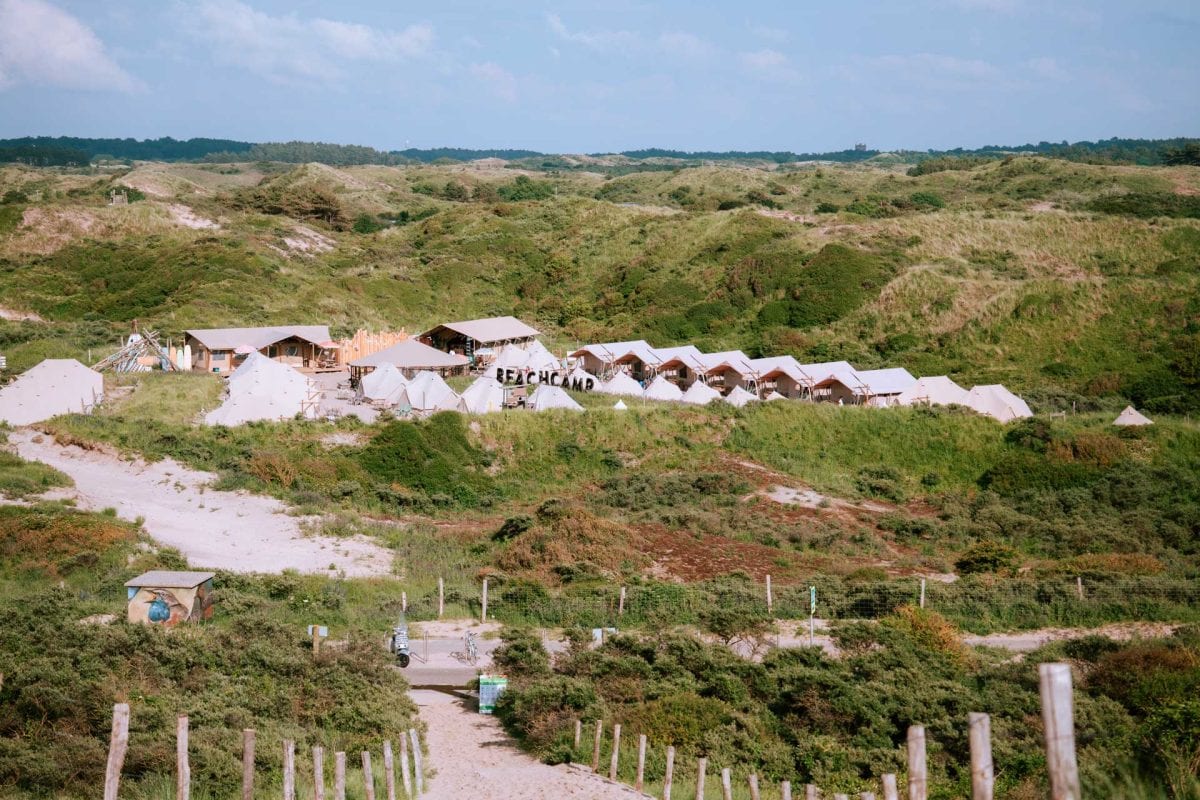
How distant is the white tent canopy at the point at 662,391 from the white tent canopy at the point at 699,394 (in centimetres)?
42

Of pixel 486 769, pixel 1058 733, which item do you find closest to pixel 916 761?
pixel 1058 733

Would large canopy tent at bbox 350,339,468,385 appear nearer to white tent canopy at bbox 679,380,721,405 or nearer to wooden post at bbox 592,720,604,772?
white tent canopy at bbox 679,380,721,405

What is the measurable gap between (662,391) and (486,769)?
3034 cm

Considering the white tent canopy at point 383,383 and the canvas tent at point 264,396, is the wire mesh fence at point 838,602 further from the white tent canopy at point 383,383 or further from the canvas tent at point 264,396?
the white tent canopy at point 383,383

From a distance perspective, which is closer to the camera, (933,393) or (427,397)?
(427,397)

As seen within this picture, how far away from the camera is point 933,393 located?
42.8m

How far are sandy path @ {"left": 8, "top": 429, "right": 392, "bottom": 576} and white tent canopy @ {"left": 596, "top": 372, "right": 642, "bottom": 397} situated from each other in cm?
1705

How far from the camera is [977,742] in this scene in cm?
585

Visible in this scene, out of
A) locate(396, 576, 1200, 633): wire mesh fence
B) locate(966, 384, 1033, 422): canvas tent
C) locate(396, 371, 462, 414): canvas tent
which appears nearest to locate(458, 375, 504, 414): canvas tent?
locate(396, 371, 462, 414): canvas tent

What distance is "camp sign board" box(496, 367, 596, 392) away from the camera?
45.6 meters

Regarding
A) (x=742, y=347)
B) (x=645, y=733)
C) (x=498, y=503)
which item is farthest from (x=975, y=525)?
(x=742, y=347)

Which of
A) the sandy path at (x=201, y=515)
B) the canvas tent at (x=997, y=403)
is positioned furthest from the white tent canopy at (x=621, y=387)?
the sandy path at (x=201, y=515)

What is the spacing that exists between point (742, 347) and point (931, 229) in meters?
18.4

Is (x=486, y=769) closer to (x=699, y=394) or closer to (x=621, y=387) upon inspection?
(x=699, y=394)
